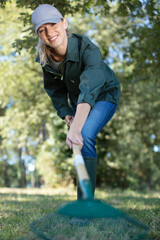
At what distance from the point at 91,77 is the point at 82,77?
10 cm

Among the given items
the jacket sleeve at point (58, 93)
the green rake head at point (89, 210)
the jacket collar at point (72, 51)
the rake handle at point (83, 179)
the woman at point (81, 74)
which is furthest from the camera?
the jacket sleeve at point (58, 93)

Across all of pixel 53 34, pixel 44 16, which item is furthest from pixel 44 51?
pixel 44 16

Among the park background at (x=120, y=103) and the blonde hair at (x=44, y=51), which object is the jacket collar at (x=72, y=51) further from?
the park background at (x=120, y=103)

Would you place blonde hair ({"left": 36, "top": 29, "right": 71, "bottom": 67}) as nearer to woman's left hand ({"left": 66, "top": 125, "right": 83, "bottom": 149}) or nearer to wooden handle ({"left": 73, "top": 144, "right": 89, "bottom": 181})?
woman's left hand ({"left": 66, "top": 125, "right": 83, "bottom": 149})

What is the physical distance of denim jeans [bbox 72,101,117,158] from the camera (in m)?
2.43

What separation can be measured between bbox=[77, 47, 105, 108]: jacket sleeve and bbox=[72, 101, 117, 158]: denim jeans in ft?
0.84

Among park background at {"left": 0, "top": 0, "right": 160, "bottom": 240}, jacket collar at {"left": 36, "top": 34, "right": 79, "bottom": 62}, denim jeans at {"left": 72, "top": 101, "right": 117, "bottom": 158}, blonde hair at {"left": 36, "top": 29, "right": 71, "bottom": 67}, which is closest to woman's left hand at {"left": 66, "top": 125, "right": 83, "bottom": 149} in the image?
denim jeans at {"left": 72, "top": 101, "right": 117, "bottom": 158}

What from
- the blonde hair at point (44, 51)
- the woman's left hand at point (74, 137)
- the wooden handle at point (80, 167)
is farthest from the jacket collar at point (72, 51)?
the wooden handle at point (80, 167)

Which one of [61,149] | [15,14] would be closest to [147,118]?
[61,149]

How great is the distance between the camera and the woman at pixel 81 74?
2.26 m

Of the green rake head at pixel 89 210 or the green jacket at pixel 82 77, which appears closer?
the green rake head at pixel 89 210

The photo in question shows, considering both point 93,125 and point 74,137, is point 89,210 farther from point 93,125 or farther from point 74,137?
point 93,125

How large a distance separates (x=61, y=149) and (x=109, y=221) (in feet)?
24.6

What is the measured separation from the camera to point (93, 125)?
8.20 feet
